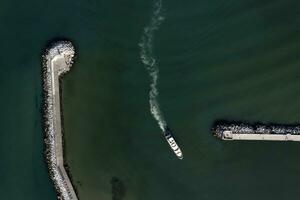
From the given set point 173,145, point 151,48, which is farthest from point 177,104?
point 151,48

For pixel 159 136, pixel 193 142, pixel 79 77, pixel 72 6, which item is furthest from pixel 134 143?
pixel 72 6

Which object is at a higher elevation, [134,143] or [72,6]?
[72,6]

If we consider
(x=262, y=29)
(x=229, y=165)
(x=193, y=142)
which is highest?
(x=262, y=29)

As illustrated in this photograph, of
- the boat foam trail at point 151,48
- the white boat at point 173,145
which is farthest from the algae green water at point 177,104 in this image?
the white boat at point 173,145

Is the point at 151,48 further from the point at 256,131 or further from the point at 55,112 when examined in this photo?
the point at 256,131

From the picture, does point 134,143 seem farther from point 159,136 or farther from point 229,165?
point 229,165

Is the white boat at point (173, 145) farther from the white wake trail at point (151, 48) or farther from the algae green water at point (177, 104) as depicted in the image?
the white wake trail at point (151, 48)
